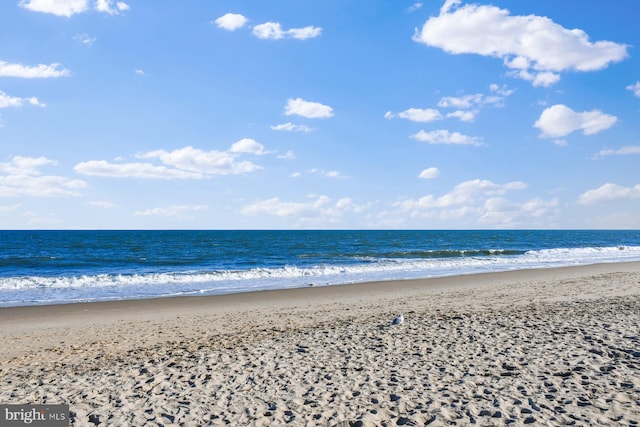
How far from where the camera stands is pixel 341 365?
324 inches

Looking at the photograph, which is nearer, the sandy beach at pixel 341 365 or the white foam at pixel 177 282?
the sandy beach at pixel 341 365

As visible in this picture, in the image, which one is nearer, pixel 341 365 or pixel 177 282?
pixel 341 365

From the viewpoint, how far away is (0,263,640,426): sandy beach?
6211mm

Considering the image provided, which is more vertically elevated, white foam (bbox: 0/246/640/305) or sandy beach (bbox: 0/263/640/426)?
sandy beach (bbox: 0/263/640/426)

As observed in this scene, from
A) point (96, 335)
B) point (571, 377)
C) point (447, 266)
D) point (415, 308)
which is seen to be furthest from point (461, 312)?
point (447, 266)

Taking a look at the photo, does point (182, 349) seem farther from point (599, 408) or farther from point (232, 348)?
point (599, 408)

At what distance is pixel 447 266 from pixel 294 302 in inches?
779

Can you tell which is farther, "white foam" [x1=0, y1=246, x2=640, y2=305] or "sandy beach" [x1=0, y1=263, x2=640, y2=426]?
"white foam" [x1=0, y1=246, x2=640, y2=305]

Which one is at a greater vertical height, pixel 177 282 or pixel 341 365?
pixel 341 365

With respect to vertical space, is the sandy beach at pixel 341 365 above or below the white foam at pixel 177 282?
above

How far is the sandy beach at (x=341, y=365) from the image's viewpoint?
6.21 m

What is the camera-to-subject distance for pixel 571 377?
23.4 feet

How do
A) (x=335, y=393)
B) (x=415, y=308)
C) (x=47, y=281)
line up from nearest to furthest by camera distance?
1. (x=335, y=393)
2. (x=415, y=308)
3. (x=47, y=281)

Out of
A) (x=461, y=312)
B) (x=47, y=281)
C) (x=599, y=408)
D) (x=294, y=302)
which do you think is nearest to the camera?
(x=599, y=408)
